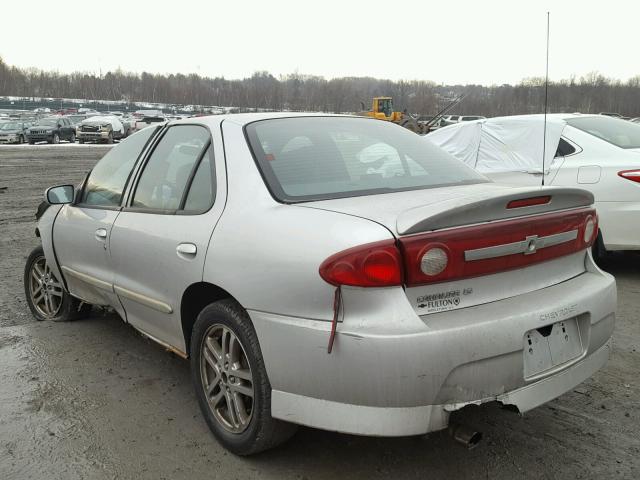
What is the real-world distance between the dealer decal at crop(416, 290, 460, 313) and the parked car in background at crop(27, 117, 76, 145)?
37.4 metres

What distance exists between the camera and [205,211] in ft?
9.41

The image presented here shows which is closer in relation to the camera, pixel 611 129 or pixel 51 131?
pixel 611 129

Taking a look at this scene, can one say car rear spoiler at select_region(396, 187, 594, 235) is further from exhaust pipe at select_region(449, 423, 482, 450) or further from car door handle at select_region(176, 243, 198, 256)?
car door handle at select_region(176, 243, 198, 256)

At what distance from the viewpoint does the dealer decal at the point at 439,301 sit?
2.21 meters

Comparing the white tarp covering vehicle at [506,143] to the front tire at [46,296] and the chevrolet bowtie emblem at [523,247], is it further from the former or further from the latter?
the front tire at [46,296]

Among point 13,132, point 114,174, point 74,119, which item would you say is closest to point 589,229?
point 114,174

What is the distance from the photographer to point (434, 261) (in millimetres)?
2197

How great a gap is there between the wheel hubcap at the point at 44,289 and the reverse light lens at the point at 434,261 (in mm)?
3369

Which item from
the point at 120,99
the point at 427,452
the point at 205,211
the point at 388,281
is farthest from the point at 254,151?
the point at 120,99

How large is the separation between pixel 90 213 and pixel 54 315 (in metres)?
1.28

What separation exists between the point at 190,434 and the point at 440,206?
1.71 metres

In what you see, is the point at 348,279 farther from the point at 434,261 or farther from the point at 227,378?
the point at 227,378

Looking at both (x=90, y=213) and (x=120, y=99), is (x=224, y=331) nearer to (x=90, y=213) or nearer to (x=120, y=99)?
(x=90, y=213)

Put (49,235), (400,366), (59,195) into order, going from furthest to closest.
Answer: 1. (49,235)
2. (59,195)
3. (400,366)
